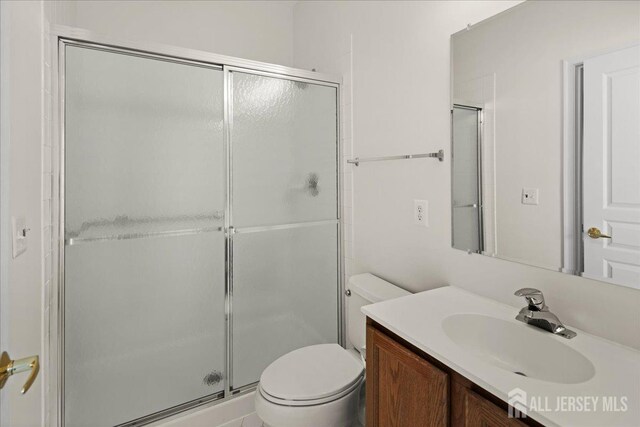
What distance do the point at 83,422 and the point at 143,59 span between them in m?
1.65

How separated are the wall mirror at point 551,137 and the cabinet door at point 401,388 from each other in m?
0.54

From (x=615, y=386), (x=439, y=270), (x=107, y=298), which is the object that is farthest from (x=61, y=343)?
(x=615, y=386)

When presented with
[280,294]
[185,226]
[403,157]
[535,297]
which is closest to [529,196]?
[535,297]

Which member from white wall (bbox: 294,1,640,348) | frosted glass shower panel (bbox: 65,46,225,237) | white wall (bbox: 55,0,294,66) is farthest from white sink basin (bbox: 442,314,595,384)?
white wall (bbox: 55,0,294,66)

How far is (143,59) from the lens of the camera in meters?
1.52

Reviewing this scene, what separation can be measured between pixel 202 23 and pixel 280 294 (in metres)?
1.86

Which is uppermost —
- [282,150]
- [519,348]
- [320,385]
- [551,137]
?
[282,150]

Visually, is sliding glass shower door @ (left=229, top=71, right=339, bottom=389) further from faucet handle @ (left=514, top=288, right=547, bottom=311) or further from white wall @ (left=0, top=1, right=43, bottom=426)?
faucet handle @ (left=514, top=288, right=547, bottom=311)

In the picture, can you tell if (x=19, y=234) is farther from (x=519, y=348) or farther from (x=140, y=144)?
(x=519, y=348)

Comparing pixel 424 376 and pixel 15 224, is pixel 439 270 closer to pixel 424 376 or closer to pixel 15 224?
pixel 424 376

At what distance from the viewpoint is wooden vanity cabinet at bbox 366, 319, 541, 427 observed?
2.48 ft

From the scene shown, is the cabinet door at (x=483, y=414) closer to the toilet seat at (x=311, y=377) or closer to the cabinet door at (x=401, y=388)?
the cabinet door at (x=401, y=388)

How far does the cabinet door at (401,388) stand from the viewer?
859 mm

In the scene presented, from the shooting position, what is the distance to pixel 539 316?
98 centimetres
